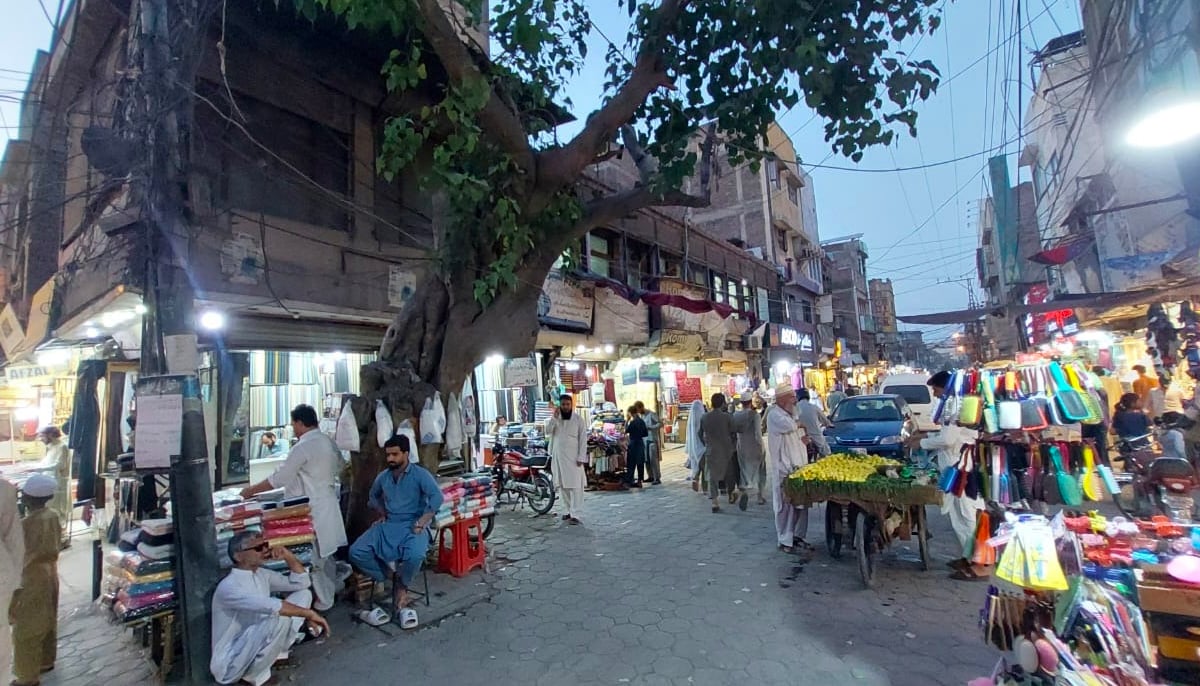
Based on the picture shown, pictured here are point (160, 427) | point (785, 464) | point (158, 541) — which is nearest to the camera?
point (160, 427)

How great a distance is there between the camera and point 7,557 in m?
3.77

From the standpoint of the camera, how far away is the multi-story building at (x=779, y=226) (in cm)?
2692

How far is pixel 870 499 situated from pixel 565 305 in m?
7.51

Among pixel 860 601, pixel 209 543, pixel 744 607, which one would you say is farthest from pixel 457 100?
pixel 860 601

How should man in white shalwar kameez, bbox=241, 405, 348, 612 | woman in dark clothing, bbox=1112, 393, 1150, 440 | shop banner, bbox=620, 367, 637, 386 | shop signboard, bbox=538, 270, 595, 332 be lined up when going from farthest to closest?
shop banner, bbox=620, 367, 637, 386, shop signboard, bbox=538, 270, 595, 332, woman in dark clothing, bbox=1112, 393, 1150, 440, man in white shalwar kameez, bbox=241, 405, 348, 612

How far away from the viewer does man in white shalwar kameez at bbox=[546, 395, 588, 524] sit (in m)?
9.19

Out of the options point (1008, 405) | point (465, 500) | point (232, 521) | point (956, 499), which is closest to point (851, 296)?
point (956, 499)

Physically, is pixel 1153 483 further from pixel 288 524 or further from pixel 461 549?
pixel 288 524

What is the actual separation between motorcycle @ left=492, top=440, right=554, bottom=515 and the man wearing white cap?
6721 millimetres

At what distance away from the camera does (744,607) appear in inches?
210

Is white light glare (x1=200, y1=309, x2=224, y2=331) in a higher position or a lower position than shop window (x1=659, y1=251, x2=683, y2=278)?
lower

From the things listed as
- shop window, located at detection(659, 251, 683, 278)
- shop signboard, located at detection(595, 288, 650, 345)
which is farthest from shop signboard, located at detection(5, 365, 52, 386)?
shop window, located at detection(659, 251, 683, 278)

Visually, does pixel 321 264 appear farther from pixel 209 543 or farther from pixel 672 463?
pixel 672 463

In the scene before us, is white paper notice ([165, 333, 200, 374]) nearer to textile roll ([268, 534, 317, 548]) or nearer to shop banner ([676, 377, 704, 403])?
textile roll ([268, 534, 317, 548])
